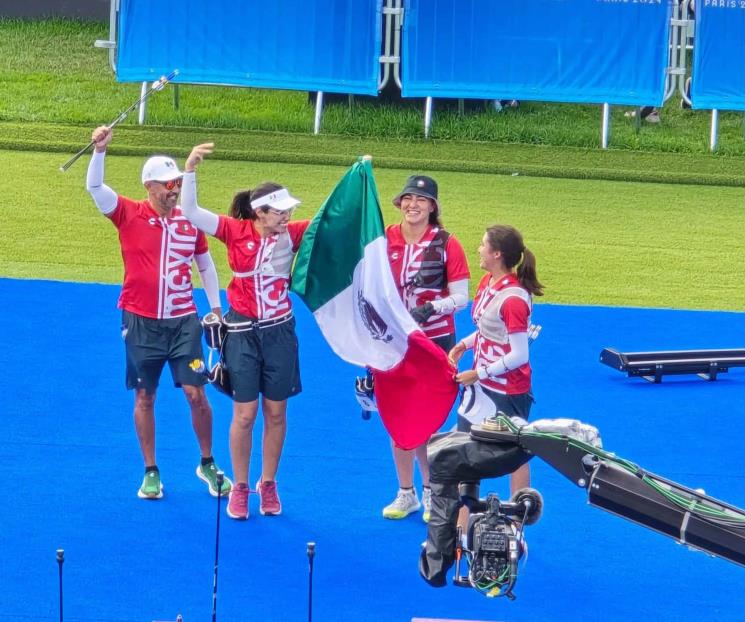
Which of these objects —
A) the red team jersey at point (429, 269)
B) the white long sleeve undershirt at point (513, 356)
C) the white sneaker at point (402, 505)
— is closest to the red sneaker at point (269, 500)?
the white sneaker at point (402, 505)

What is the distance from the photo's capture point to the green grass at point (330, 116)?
62.8 feet

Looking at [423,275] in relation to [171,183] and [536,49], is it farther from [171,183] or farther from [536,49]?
[536,49]

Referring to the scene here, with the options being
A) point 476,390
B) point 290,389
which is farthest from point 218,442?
point 476,390

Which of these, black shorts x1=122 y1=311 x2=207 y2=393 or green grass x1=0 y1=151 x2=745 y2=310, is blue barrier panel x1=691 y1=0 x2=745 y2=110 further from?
black shorts x1=122 y1=311 x2=207 y2=393

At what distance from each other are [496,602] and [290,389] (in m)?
1.86

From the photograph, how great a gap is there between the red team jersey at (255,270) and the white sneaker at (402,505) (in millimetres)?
1299

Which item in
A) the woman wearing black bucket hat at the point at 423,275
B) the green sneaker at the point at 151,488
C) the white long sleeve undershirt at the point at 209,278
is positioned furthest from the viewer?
the white long sleeve undershirt at the point at 209,278

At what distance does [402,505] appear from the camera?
802 centimetres

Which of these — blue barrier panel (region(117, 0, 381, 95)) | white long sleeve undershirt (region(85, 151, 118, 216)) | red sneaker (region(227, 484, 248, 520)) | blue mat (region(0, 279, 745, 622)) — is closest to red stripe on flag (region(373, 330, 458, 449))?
blue mat (region(0, 279, 745, 622))

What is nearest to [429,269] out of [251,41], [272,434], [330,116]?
[272,434]

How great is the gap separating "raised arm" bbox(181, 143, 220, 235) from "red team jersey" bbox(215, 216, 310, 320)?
0.22 ft

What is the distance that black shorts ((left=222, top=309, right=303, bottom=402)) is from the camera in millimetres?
7859

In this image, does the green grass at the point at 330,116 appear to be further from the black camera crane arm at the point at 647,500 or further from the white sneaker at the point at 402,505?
the black camera crane arm at the point at 647,500

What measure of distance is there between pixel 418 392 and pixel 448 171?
34.4 feet
